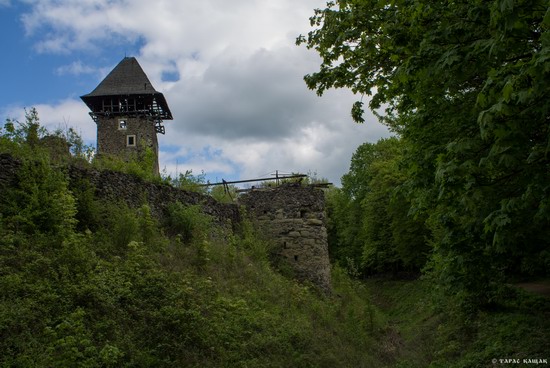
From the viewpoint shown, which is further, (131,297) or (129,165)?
(129,165)

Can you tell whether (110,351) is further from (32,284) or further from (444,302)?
(444,302)

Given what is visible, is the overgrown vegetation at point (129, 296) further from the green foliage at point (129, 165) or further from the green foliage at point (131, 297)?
the green foliage at point (129, 165)

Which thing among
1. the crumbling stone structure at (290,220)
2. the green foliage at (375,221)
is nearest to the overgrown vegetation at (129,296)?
the crumbling stone structure at (290,220)

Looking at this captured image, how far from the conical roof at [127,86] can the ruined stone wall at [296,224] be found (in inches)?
1092

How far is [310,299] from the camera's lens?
12281 mm

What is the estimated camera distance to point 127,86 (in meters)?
40.9

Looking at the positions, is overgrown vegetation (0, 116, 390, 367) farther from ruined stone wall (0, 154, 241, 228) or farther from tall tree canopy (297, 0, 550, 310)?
tall tree canopy (297, 0, 550, 310)

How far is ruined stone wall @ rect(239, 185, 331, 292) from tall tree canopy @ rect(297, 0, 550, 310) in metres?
5.60

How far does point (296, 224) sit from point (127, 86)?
101 ft

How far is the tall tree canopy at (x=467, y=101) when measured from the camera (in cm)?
445

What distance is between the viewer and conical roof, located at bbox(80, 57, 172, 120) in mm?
40125

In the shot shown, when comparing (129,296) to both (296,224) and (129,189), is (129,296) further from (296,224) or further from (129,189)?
(296,224)

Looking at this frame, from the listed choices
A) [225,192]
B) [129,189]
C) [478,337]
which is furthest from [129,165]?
[478,337]

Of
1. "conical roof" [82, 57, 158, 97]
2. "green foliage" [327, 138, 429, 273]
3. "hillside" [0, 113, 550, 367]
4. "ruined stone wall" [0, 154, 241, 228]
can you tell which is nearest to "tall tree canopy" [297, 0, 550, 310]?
"hillside" [0, 113, 550, 367]
